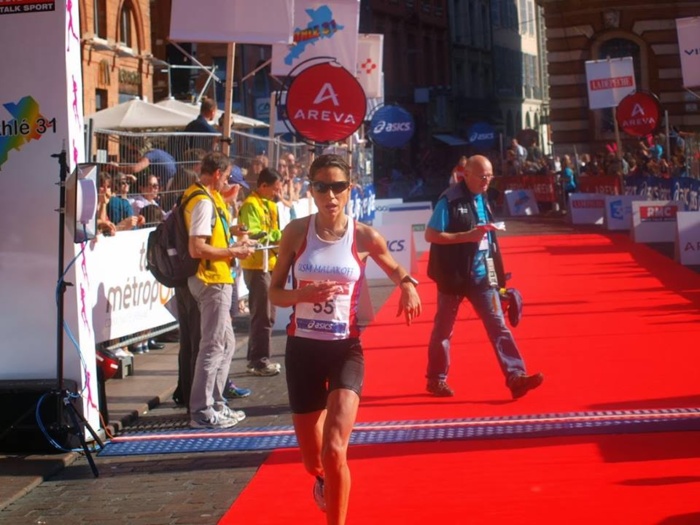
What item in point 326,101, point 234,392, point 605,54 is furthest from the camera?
point 605,54

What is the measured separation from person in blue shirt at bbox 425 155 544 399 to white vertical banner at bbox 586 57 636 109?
23.3 meters

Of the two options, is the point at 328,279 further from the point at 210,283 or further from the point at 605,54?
the point at 605,54

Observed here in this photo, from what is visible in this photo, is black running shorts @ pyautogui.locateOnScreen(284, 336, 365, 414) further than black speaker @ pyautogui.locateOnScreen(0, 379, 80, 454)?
No

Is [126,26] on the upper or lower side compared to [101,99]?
upper

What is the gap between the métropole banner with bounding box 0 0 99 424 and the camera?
9.09 metres

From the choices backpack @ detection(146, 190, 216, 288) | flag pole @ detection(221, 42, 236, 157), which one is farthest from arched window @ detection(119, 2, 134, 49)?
backpack @ detection(146, 190, 216, 288)

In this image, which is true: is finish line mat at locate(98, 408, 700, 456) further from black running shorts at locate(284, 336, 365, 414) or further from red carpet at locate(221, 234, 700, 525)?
black running shorts at locate(284, 336, 365, 414)

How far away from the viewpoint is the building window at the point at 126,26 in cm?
3475

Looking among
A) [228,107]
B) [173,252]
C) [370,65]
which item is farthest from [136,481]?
[370,65]

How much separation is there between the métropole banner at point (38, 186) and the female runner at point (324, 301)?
2.90m

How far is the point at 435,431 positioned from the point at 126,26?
2744cm

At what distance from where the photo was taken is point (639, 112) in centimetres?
3222

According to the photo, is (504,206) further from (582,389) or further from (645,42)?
(582,389)

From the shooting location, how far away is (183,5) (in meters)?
12.7
